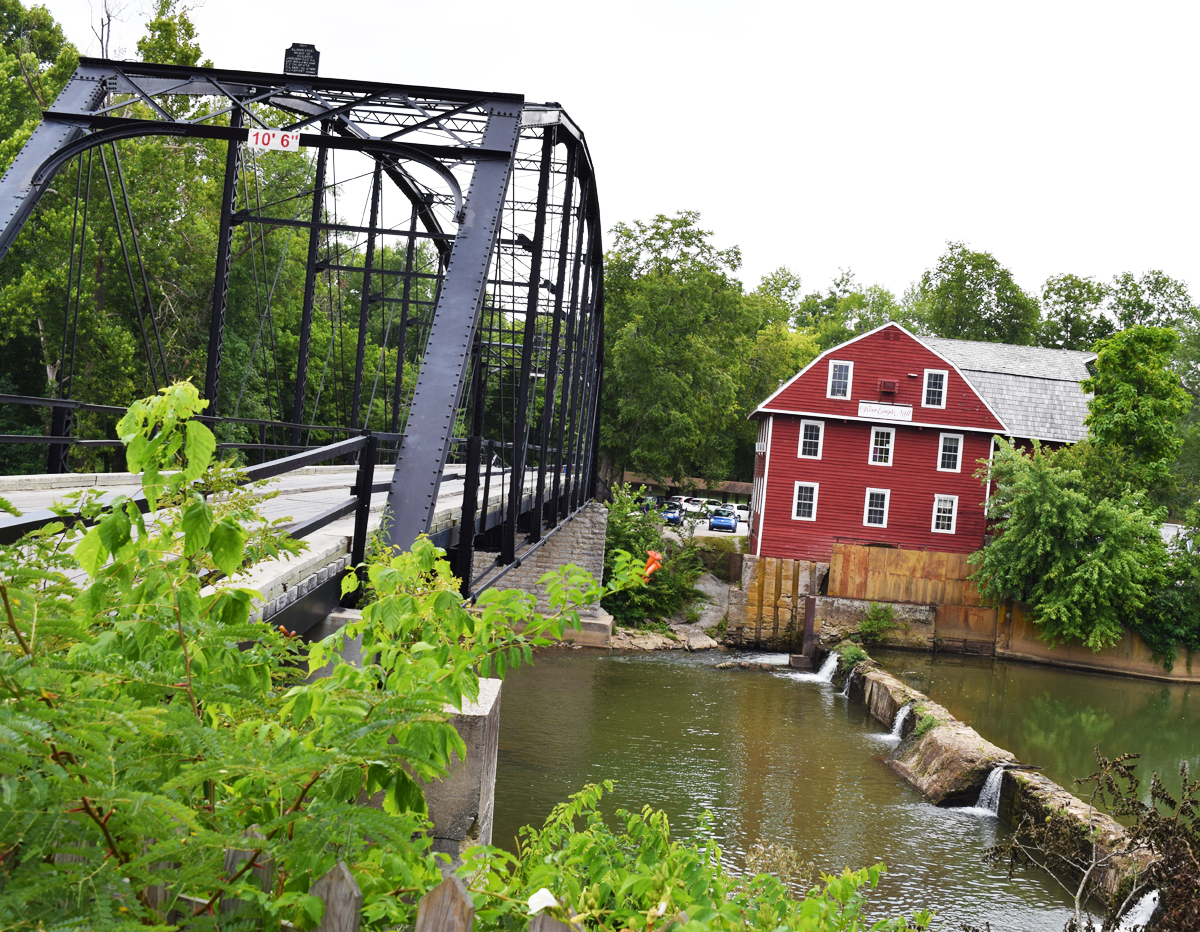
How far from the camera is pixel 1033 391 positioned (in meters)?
35.8

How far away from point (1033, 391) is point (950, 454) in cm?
551

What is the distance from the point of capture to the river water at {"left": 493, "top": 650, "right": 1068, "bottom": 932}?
12445 millimetres

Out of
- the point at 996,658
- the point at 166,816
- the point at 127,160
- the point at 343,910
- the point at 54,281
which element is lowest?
the point at 996,658

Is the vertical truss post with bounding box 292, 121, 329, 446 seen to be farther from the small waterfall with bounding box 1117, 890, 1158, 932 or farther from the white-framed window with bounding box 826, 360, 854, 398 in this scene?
the white-framed window with bounding box 826, 360, 854, 398

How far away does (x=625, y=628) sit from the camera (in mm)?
28438

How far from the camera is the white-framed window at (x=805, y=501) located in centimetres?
3337

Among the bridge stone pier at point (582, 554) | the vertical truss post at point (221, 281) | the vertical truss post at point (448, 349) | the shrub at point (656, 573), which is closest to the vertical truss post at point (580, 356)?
the vertical truss post at point (221, 281)

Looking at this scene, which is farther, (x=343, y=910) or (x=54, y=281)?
(x=54, y=281)

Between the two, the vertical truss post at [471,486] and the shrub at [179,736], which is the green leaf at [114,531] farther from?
the vertical truss post at [471,486]

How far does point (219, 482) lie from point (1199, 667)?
33.0 m

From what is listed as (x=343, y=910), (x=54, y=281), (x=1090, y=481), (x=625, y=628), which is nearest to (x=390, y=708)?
(x=343, y=910)

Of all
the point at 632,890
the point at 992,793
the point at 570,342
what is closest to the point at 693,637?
the point at 992,793

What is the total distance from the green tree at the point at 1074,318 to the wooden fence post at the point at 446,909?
213ft

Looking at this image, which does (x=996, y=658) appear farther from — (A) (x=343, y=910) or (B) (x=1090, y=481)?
(A) (x=343, y=910)
